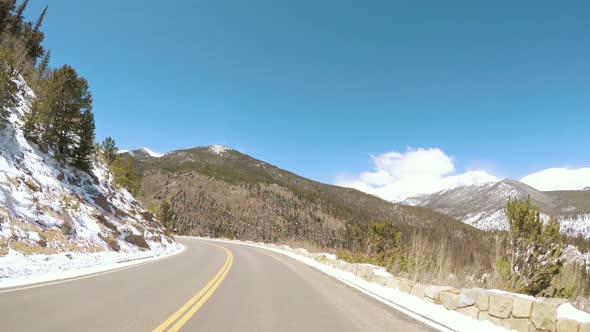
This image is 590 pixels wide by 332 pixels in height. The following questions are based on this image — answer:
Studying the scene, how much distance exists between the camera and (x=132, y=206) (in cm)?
2714

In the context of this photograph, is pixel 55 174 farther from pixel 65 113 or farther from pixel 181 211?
pixel 181 211

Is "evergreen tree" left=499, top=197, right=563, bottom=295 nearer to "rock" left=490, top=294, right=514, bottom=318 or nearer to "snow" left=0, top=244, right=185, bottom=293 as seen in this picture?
"rock" left=490, top=294, right=514, bottom=318

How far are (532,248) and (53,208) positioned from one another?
1991cm

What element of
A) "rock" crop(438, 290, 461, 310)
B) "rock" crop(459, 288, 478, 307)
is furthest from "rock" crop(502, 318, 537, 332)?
"rock" crop(438, 290, 461, 310)

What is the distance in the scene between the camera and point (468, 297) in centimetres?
623

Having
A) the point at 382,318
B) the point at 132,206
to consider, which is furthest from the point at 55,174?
the point at 382,318

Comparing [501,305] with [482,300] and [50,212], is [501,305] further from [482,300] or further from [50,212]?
[50,212]

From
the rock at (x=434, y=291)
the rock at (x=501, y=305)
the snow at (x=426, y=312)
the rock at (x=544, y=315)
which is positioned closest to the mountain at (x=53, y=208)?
the snow at (x=426, y=312)

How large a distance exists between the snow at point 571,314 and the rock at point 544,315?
0.22 feet

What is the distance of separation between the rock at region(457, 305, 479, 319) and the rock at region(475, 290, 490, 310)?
10 cm

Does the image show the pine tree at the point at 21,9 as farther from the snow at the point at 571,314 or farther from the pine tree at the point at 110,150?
the snow at the point at 571,314

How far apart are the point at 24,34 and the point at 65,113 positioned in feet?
130

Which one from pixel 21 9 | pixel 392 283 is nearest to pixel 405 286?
pixel 392 283

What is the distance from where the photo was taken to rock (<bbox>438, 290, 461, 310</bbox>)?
6.43 meters
